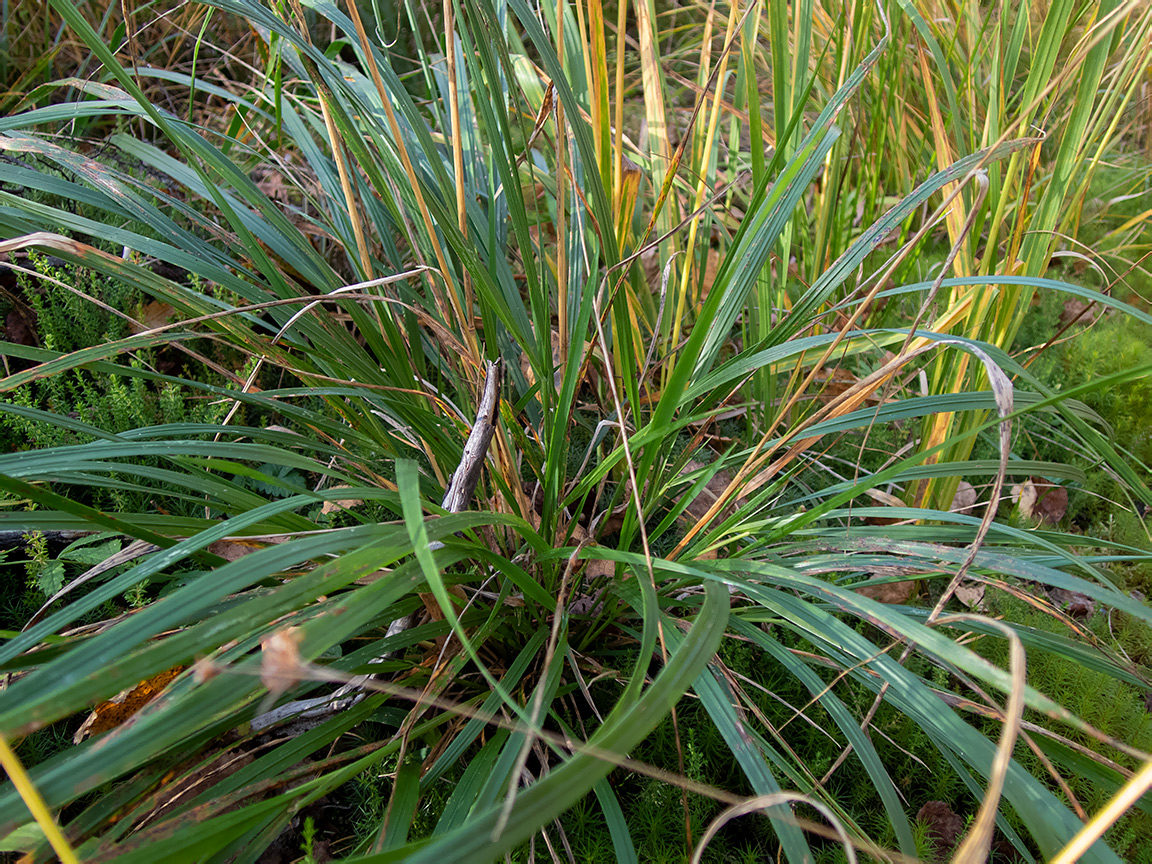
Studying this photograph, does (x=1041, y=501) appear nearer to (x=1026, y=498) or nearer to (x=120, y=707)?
(x=1026, y=498)

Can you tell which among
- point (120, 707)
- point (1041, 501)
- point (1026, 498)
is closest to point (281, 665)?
point (120, 707)

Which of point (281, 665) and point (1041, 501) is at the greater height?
point (281, 665)

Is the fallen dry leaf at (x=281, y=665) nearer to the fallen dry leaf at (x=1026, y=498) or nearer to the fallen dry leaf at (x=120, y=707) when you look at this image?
the fallen dry leaf at (x=120, y=707)

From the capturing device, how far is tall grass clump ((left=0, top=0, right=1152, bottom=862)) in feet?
1.94

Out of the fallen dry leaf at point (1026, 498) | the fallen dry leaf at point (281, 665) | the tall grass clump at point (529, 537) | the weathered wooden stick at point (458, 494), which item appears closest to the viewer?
the fallen dry leaf at point (281, 665)

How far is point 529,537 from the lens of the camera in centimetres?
91

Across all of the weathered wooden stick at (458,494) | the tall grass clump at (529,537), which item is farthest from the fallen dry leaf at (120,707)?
the weathered wooden stick at (458,494)

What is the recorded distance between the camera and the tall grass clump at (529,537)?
0.59 metres

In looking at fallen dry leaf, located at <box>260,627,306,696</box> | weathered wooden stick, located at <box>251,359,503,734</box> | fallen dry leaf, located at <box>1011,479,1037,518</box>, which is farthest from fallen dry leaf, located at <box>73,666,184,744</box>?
fallen dry leaf, located at <box>1011,479,1037,518</box>

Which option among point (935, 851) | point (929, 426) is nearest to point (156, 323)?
point (929, 426)

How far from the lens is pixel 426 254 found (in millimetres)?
1242

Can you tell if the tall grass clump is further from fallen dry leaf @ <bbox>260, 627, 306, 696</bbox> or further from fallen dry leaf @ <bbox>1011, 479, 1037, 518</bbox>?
fallen dry leaf @ <bbox>1011, 479, 1037, 518</bbox>

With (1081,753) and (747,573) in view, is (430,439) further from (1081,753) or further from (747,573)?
(1081,753)

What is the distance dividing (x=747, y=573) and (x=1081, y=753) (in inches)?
18.9
